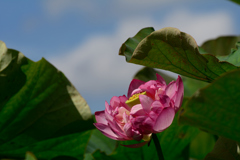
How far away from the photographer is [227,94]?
46 cm

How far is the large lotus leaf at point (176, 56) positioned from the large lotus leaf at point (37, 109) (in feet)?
0.91

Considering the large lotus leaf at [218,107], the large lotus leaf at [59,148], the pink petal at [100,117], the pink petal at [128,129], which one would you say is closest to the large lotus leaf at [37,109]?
the large lotus leaf at [59,148]

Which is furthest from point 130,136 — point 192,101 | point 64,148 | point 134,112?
point 64,148

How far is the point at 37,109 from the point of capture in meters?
0.92

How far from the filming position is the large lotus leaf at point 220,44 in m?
1.62

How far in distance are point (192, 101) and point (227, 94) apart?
6 cm

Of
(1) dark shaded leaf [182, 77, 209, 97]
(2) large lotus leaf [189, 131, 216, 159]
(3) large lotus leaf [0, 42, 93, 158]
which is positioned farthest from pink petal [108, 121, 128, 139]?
(1) dark shaded leaf [182, 77, 209, 97]

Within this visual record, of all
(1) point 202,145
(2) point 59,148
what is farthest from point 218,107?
(1) point 202,145

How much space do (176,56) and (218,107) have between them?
233 millimetres

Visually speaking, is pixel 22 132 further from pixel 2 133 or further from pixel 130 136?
pixel 130 136

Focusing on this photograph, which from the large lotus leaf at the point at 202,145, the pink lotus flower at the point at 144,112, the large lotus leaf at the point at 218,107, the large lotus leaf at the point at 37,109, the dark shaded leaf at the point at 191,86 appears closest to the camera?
the large lotus leaf at the point at 218,107

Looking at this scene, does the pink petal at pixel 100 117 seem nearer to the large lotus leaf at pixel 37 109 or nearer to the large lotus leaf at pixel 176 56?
the large lotus leaf at pixel 176 56

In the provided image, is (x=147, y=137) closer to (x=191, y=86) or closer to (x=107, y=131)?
(x=107, y=131)

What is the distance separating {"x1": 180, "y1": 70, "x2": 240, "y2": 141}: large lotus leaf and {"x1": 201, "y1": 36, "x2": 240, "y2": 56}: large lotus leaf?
1.19m
